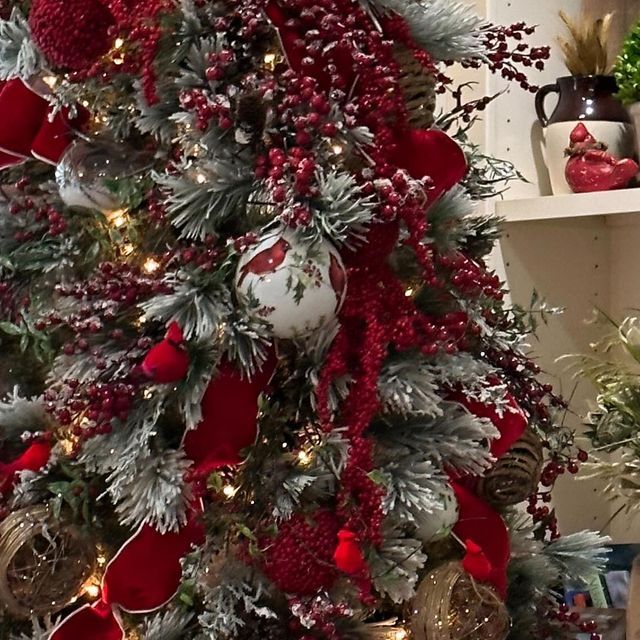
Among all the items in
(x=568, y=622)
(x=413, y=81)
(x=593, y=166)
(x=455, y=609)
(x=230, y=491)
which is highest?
(x=413, y=81)

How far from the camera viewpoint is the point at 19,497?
84cm

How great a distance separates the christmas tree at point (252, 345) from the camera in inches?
29.5

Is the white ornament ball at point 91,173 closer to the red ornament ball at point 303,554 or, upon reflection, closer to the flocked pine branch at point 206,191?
the flocked pine branch at point 206,191

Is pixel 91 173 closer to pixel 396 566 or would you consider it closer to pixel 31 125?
pixel 31 125

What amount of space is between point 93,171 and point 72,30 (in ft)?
0.42

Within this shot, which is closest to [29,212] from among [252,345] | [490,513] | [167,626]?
[252,345]

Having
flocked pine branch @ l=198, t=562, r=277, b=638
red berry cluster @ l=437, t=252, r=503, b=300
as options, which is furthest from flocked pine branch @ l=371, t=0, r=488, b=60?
flocked pine branch @ l=198, t=562, r=277, b=638

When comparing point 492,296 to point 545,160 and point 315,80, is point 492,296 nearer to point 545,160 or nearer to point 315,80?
point 315,80

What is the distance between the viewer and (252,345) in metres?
0.76

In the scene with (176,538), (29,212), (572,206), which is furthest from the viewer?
→ (572,206)

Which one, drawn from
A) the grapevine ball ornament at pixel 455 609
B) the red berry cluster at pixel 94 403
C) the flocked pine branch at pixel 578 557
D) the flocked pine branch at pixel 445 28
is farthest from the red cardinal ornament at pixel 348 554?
the flocked pine branch at pixel 445 28

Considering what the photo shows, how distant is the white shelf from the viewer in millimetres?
1142

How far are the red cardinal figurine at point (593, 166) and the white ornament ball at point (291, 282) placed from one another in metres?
0.61

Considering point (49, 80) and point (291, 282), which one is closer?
point (291, 282)
